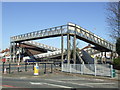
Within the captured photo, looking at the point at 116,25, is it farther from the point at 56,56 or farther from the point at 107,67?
the point at 56,56

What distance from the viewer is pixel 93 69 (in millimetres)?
20375

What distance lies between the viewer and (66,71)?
25.0 m

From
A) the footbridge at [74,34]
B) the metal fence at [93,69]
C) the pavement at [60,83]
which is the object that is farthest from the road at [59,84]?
the footbridge at [74,34]

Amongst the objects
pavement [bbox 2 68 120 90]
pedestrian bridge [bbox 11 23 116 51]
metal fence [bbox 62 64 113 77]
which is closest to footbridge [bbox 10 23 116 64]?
pedestrian bridge [bbox 11 23 116 51]

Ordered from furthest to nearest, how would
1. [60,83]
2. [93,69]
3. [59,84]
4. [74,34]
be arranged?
[74,34]
[93,69]
[60,83]
[59,84]

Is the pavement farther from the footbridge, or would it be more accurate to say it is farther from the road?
the footbridge

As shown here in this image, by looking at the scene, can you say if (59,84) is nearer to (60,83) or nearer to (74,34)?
(60,83)

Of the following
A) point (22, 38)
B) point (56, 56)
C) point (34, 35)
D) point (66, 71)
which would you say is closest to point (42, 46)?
point (56, 56)

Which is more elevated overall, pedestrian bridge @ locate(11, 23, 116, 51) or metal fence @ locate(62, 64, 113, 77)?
pedestrian bridge @ locate(11, 23, 116, 51)

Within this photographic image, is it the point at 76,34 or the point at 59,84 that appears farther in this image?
the point at 76,34

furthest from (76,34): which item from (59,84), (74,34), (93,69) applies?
(59,84)

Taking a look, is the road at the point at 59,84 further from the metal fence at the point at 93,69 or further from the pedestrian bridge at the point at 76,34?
the pedestrian bridge at the point at 76,34

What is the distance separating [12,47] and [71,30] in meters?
36.0

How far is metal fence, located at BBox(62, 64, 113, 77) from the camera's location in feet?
60.8
